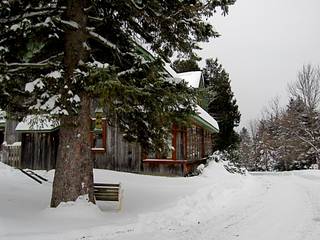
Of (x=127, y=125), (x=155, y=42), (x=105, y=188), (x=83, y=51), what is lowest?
(x=105, y=188)

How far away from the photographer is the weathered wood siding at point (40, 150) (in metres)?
19.2

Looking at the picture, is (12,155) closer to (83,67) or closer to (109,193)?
(109,193)

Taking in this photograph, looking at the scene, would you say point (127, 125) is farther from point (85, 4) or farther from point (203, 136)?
point (203, 136)

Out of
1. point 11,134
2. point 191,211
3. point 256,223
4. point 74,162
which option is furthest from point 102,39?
point 11,134

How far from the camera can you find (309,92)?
136ft

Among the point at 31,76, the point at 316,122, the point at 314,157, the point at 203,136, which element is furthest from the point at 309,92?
the point at 31,76

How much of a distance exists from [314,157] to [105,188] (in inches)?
1455

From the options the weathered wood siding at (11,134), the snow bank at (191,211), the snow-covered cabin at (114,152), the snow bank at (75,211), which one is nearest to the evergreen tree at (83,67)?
the snow bank at (75,211)

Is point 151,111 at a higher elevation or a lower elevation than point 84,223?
higher

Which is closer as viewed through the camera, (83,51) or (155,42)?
(83,51)

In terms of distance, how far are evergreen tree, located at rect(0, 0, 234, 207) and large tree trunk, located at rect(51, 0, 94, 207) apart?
0.08 feet

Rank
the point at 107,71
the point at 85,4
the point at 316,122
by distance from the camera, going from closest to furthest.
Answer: the point at 107,71
the point at 85,4
the point at 316,122

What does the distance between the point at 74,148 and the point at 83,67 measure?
1903mm

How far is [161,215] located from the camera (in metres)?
9.06
